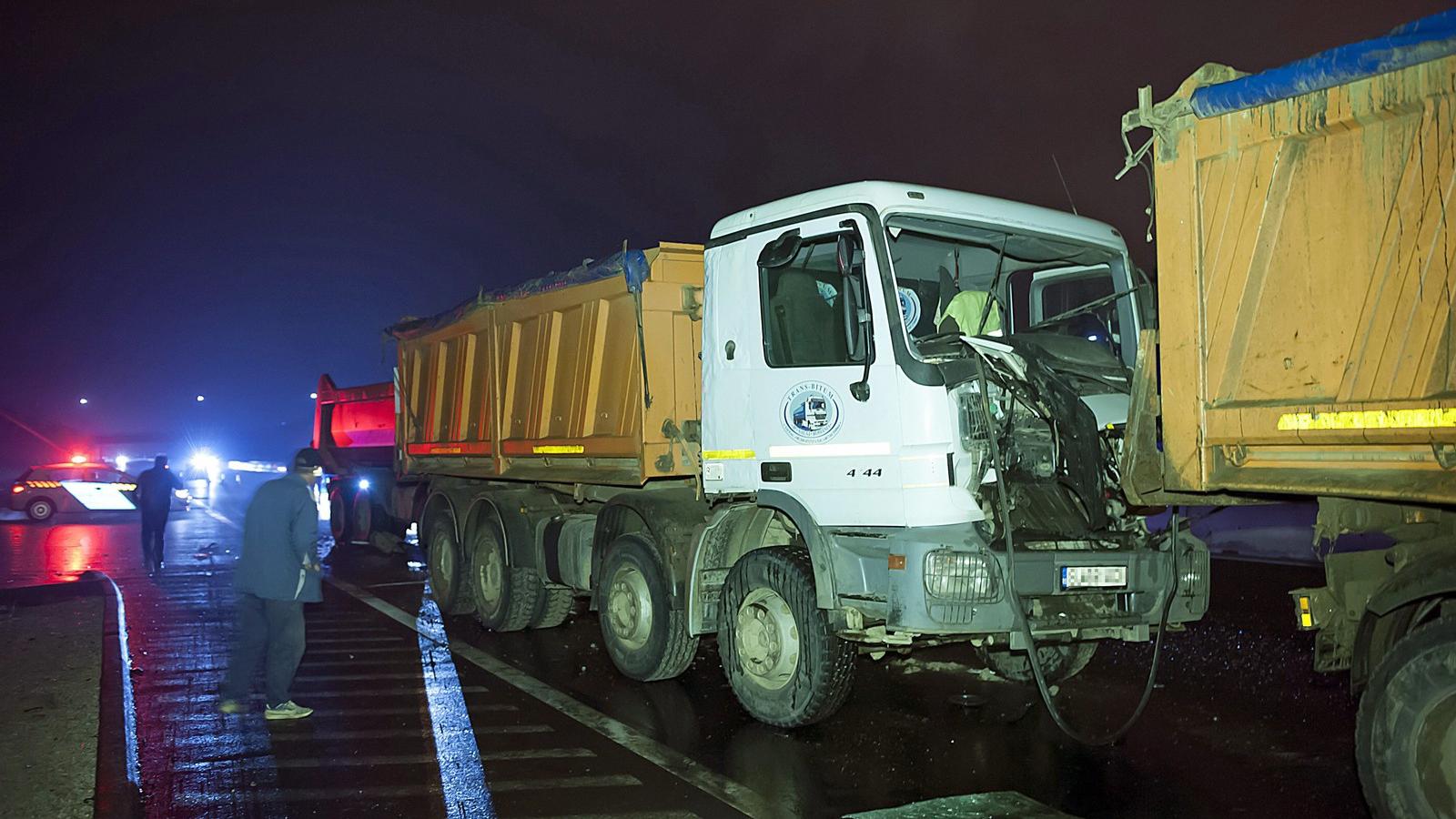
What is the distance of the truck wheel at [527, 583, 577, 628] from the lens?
35.9 feet

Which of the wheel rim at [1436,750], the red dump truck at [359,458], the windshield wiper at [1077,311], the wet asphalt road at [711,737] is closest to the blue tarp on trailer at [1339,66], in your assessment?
the wheel rim at [1436,750]

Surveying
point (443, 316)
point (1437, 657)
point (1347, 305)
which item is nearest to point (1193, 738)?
point (1437, 657)

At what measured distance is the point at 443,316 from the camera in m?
13.1

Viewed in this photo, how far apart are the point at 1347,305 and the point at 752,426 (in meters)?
3.63

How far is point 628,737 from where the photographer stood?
7027 mm

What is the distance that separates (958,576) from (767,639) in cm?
146

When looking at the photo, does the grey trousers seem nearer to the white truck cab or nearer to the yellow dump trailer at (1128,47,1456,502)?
the white truck cab

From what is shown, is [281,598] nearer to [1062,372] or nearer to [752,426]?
[752,426]

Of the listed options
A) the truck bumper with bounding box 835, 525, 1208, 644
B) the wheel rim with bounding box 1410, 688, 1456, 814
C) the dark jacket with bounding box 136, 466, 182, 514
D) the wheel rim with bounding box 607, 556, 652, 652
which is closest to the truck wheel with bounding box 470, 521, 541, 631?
the wheel rim with bounding box 607, 556, 652, 652

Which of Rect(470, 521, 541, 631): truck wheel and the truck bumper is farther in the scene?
Rect(470, 521, 541, 631): truck wheel

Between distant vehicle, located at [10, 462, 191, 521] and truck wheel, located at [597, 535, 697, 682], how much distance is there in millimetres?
24737

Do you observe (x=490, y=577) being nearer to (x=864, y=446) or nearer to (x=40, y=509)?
(x=864, y=446)

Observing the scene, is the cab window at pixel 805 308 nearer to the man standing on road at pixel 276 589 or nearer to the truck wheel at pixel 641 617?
the truck wheel at pixel 641 617

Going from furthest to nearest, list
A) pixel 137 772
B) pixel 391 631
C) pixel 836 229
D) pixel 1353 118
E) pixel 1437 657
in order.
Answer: pixel 391 631, pixel 836 229, pixel 137 772, pixel 1353 118, pixel 1437 657
